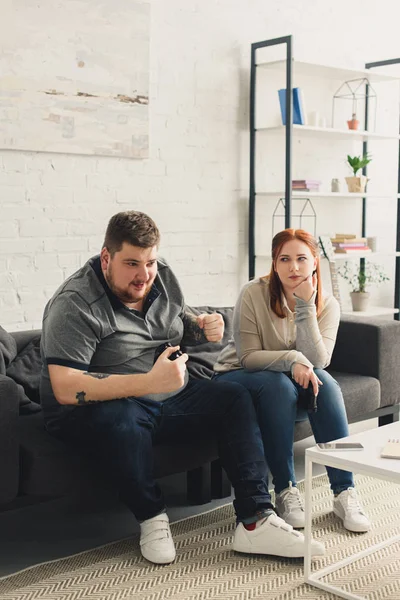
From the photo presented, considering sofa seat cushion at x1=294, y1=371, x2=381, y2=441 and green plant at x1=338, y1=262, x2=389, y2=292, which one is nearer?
sofa seat cushion at x1=294, y1=371, x2=381, y2=441

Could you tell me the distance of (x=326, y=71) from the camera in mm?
4664

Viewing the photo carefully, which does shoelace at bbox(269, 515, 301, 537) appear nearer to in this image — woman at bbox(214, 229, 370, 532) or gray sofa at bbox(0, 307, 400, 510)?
woman at bbox(214, 229, 370, 532)

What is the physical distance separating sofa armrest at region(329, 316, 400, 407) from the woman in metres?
0.45

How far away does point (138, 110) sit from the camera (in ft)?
13.0

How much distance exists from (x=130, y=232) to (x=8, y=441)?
2.30 feet

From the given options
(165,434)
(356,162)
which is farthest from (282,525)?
(356,162)

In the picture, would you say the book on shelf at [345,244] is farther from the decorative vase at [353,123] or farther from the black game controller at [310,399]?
the black game controller at [310,399]

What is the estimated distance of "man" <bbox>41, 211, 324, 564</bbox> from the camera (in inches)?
94.7

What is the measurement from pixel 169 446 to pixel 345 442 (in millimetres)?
589

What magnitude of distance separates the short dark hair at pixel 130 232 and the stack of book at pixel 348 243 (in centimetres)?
248

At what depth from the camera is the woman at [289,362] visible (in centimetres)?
271

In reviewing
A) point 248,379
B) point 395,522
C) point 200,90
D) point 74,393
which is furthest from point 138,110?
point 395,522

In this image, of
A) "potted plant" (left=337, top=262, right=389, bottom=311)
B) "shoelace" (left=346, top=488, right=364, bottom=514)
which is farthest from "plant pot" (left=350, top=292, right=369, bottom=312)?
"shoelace" (left=346, top=488, right=364, bottom=514)

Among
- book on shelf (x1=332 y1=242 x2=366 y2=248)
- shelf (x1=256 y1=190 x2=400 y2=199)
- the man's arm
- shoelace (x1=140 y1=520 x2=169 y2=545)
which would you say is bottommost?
shoelace (x1=140 y1=520 x2=169 y2=545)
